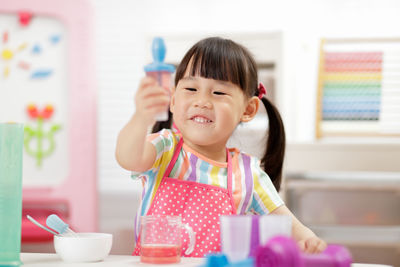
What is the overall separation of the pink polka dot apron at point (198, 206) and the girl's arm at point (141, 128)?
7 cm

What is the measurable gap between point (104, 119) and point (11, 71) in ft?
1.79

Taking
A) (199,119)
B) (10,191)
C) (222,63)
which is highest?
(222,63)

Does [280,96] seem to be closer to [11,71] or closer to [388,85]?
[388,85]

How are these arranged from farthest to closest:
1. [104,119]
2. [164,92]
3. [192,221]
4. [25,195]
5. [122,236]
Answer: [104,119] < [122,236] < [25,195] < [192,221] < [164,92]

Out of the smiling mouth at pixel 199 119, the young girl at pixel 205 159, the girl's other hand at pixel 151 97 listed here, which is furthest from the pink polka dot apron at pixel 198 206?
the girl's other hand at pixel 151 97

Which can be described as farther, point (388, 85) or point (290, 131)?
point (290, 131)

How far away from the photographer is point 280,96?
7.51 feet

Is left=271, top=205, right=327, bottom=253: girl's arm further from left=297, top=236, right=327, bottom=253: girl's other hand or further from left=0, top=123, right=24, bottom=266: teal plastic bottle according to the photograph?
left=0, top=123, right=24, bottom=266: teal plastic bottle

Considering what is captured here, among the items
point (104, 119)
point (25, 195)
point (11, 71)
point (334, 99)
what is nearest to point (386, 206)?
point (334, 99)

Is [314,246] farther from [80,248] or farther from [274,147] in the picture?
[274,147]

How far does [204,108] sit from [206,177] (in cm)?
14

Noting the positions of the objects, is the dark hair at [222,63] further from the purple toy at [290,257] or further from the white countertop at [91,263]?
the purple toy at [290,257]

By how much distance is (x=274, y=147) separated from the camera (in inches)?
49.0

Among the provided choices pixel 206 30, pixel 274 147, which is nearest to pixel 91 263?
pixel 274 147
